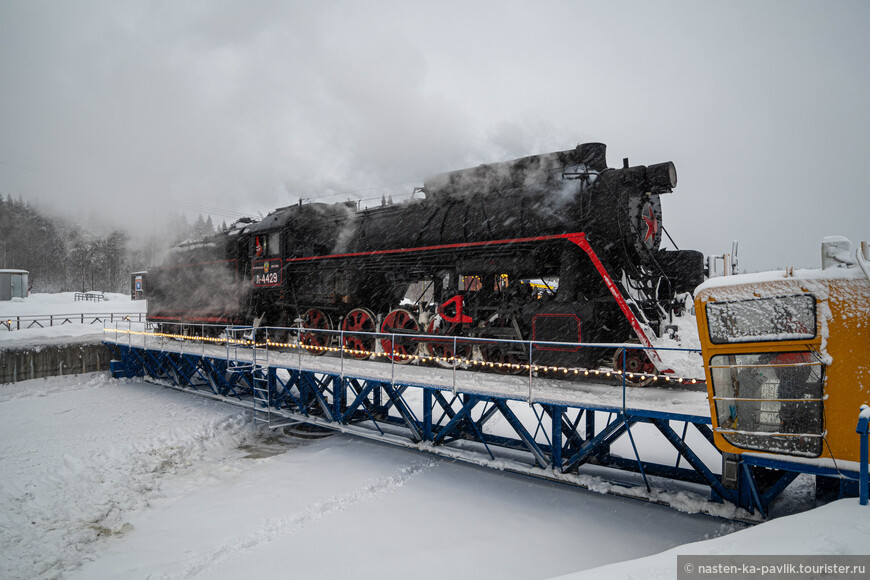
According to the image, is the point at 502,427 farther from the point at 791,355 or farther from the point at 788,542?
the point at 788,542

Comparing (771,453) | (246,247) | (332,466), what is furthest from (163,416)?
(771,453)

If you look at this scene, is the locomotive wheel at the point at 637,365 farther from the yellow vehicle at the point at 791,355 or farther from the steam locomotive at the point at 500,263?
the yellow vehicle at the point at 791,355

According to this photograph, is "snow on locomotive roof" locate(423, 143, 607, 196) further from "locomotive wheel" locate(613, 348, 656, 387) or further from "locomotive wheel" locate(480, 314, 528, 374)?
"locomotive wheel" locate(613, 348, 656, 387)

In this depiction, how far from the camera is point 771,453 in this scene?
13.3 feet

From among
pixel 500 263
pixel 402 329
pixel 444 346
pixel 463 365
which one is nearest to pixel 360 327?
pixel 402 329

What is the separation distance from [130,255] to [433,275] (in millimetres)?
63987

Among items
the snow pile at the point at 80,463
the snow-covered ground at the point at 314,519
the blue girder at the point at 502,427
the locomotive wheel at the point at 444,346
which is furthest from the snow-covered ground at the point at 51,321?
the locomotive wheel at the point at 444,346

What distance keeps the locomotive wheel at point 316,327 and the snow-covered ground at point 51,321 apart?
1144 centimetres

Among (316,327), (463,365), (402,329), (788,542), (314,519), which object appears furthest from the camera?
(316,327)

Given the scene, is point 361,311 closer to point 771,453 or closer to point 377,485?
point 377,485

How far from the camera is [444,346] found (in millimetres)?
8781

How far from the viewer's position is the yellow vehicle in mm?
3641

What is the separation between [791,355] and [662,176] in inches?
145

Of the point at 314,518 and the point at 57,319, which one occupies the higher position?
the point at 57,319
